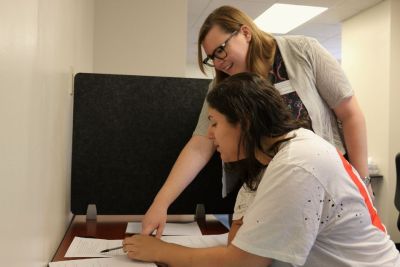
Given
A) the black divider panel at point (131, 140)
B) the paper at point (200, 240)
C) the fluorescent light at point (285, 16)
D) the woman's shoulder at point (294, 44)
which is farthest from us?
the fluorescent light at point (285, 16)

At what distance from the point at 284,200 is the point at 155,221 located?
0.48 metres

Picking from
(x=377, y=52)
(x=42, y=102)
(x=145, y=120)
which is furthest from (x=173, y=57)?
(x=377, y=52)

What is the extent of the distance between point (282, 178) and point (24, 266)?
18.0 inches

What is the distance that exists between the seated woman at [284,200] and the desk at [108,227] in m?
0.30

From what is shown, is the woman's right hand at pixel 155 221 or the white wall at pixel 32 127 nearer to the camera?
the white wall at pixel 32 127

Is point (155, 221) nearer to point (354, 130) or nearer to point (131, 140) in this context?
point (131, 140)

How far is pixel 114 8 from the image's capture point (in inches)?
87.0

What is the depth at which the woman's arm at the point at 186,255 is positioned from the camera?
72cm

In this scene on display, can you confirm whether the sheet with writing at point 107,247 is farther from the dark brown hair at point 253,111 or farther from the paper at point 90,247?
the dark brown hair at point 253,111

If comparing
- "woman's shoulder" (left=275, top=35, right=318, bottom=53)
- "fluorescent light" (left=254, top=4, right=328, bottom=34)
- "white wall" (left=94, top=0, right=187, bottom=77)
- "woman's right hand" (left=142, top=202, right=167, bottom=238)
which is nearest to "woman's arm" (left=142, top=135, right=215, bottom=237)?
"woman's right hand" (left=142, top=202, right=167, bottom=238)

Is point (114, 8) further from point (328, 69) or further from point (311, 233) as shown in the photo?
point (311, 233)

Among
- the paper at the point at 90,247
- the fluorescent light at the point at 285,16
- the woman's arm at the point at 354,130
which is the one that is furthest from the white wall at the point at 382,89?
the paper at the point at 90,247

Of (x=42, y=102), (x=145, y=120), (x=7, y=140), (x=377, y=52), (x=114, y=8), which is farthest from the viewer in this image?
(x=377, y=52)

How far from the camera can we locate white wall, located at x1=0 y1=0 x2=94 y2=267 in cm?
54
